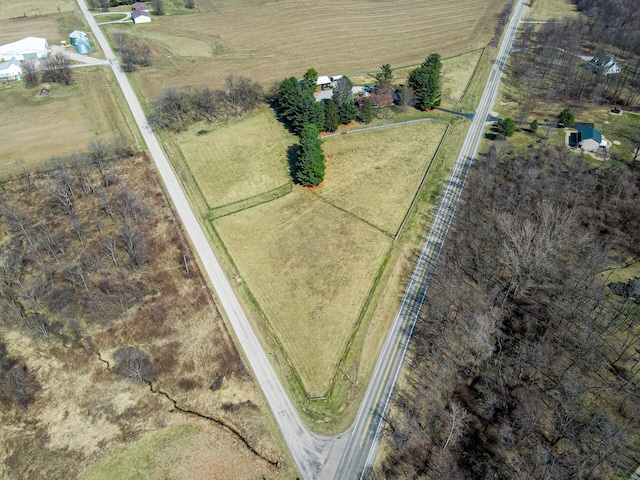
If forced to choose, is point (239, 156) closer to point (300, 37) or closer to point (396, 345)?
point (396, 345)

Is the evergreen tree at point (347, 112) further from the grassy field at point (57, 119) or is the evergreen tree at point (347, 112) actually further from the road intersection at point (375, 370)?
the grassy field at point (57, 119)

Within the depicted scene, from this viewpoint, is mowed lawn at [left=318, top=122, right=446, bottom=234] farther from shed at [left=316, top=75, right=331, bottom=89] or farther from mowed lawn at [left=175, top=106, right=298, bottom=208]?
shed at [left=316, top=75, right=331, bottom=89]

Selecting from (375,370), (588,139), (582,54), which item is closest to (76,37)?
(375,370)

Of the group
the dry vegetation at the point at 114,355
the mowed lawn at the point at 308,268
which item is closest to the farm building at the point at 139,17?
the dry vegetation at the point at 114,355

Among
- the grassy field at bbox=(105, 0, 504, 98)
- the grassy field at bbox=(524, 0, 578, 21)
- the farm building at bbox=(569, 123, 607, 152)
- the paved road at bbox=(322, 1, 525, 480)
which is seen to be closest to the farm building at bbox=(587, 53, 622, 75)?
the grassy field at bbox=(105, 0, 504, 98)

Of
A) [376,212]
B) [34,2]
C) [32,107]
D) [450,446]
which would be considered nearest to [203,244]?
[376,212]
